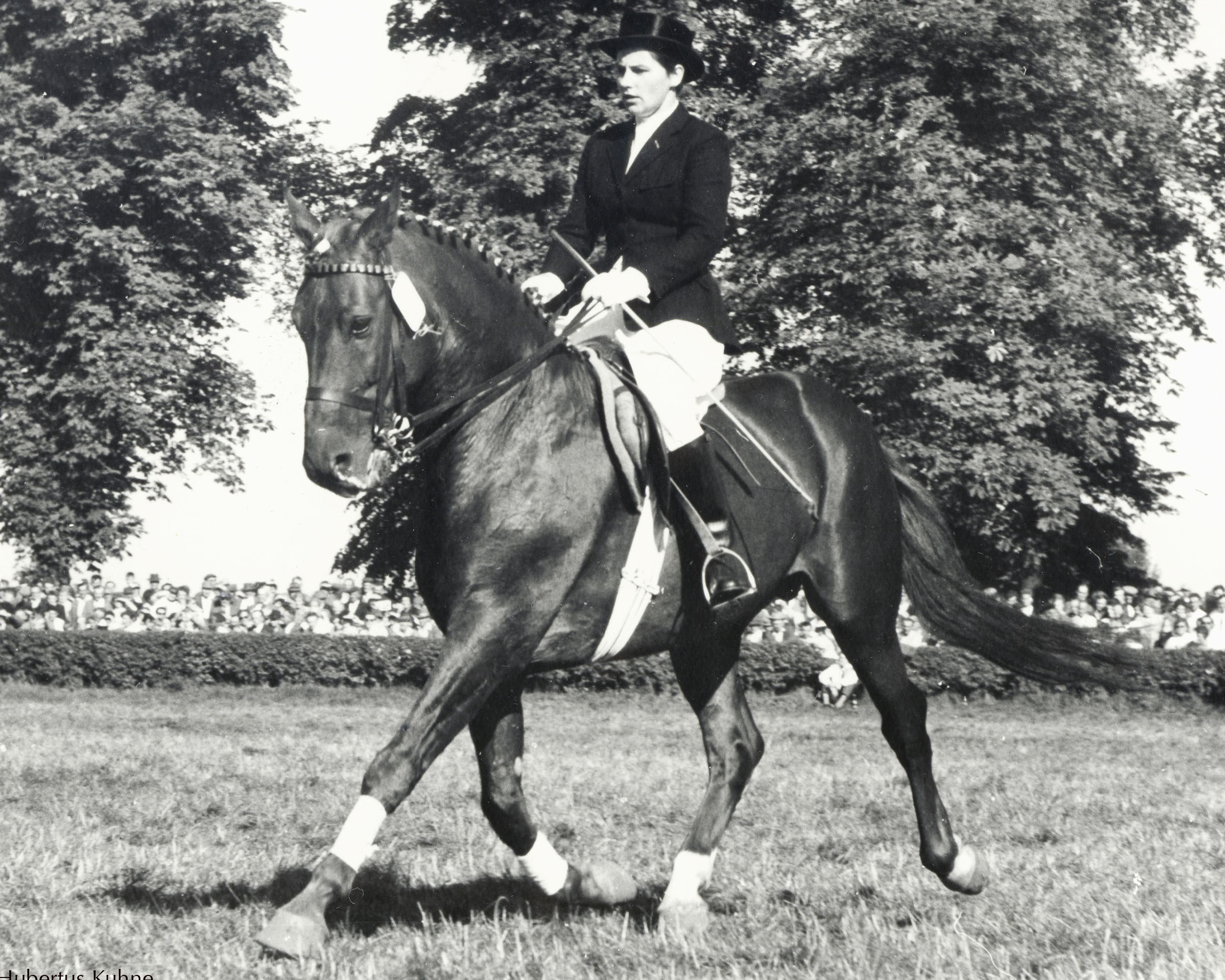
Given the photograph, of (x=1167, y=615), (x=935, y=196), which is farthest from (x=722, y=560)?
(x=935, y=196)

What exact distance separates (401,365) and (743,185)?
1093 inches

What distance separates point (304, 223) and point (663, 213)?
1.69 metres

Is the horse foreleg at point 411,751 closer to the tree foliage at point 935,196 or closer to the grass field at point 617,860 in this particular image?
the grass field at point 617,860

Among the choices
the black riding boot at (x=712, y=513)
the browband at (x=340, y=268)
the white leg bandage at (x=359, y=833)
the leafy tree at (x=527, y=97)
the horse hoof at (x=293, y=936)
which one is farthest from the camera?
the leafy tree at (x=527, y=97)

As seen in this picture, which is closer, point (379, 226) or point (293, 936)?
point (293, 936)

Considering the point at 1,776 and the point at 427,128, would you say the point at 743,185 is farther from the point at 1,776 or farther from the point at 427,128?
the point at 1,776

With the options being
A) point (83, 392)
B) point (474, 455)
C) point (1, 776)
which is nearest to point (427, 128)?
point (83, 392)

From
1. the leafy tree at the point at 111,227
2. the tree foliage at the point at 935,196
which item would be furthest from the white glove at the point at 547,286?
the leafy tree at the point at 111,227

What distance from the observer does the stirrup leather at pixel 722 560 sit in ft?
21.7

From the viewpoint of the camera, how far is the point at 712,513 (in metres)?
6.76

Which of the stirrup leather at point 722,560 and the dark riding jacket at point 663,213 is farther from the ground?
the dark riding jacket at point 663,213

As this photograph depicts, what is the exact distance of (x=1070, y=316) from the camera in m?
29.6

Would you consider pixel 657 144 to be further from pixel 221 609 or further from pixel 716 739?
pixel 221 609

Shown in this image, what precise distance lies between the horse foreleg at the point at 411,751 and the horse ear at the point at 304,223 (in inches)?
59.3
